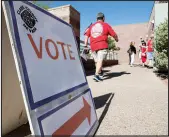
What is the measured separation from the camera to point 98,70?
266 inches

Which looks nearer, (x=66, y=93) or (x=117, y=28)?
(x=66, y=93)

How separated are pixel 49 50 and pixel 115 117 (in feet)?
5.91

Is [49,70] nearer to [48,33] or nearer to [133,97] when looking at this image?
[48,33]

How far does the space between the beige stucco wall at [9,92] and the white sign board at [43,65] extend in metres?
0.48

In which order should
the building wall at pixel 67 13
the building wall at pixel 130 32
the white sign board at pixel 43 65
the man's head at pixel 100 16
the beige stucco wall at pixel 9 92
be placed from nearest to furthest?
the white sign board at pixel 43 65
the beige stucco wall at pixel 9 92
the man's head at pixel 100 16
the building wall at pixel 67 13
the building wall at pixel 130 32

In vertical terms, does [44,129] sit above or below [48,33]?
below

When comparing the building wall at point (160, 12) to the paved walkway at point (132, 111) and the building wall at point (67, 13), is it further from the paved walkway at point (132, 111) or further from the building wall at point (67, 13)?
the paved walkway at point (132, 111)

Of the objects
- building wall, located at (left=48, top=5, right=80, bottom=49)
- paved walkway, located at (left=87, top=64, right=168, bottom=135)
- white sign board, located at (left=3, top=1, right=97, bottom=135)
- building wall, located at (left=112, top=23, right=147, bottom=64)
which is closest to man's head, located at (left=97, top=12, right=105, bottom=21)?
building wall, located at (left=48, top=5, right=80, bottom=49)

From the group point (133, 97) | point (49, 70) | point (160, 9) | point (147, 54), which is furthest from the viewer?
point (147, 54)

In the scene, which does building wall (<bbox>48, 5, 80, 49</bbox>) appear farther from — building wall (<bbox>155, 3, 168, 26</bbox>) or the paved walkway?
building wall (<bbox>155, 3, 168, 26</bbox>)

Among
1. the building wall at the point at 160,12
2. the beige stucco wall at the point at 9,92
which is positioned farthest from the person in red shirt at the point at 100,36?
the building wall at the point at 160,12

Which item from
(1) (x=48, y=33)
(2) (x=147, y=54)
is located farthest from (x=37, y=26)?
(2) (x=147, y=54)

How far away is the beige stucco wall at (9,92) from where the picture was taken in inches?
99.9

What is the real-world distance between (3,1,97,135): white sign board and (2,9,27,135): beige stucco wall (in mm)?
477
